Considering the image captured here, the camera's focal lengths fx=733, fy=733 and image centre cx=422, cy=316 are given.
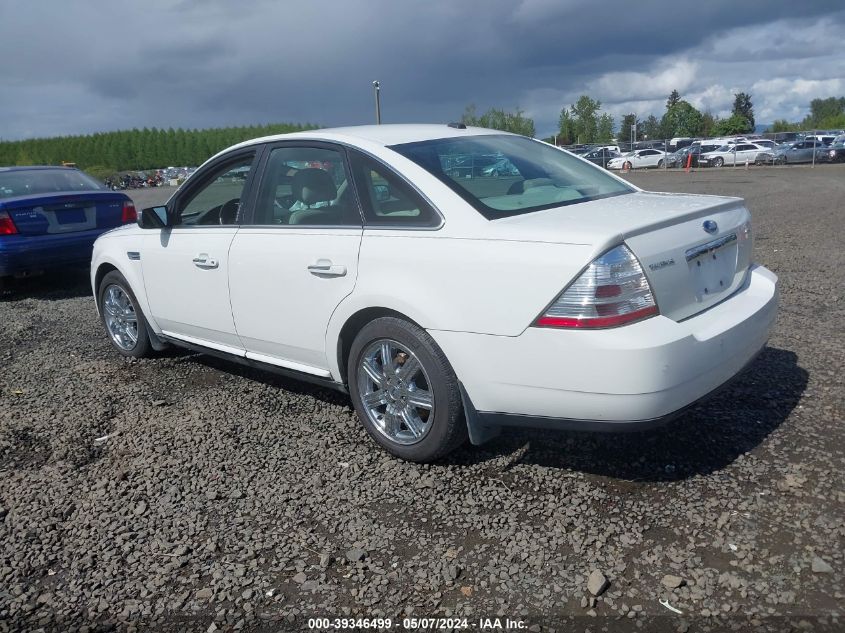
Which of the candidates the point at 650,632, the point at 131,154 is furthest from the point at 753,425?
the point at 131,154

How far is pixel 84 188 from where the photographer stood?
9.11 metres

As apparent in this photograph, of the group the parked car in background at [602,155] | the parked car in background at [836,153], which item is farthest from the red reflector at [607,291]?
the parked car in background at [602,155]

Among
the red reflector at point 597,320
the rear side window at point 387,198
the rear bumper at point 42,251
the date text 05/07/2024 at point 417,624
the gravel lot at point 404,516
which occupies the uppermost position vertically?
the rear side window at point 387,198

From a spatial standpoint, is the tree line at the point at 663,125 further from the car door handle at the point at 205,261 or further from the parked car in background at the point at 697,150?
the car door handle at the point at 205,261

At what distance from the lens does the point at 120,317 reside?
5805mm

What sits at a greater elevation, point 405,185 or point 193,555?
point 405,185

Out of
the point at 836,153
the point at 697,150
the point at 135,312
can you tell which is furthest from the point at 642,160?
the point at 135,312

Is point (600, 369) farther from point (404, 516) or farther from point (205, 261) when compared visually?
point (205, 261)

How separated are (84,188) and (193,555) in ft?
24.1

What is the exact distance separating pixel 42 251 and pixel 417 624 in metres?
7.24

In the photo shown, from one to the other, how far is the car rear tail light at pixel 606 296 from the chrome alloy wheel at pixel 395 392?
0.82m

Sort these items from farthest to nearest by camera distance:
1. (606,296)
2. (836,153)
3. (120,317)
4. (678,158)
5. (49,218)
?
(678,158)
(836,153)
(49,218)
(120,317)
(606,296)

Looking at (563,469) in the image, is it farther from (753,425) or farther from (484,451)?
(753,425)

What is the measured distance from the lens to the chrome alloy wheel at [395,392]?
3.57 metres
